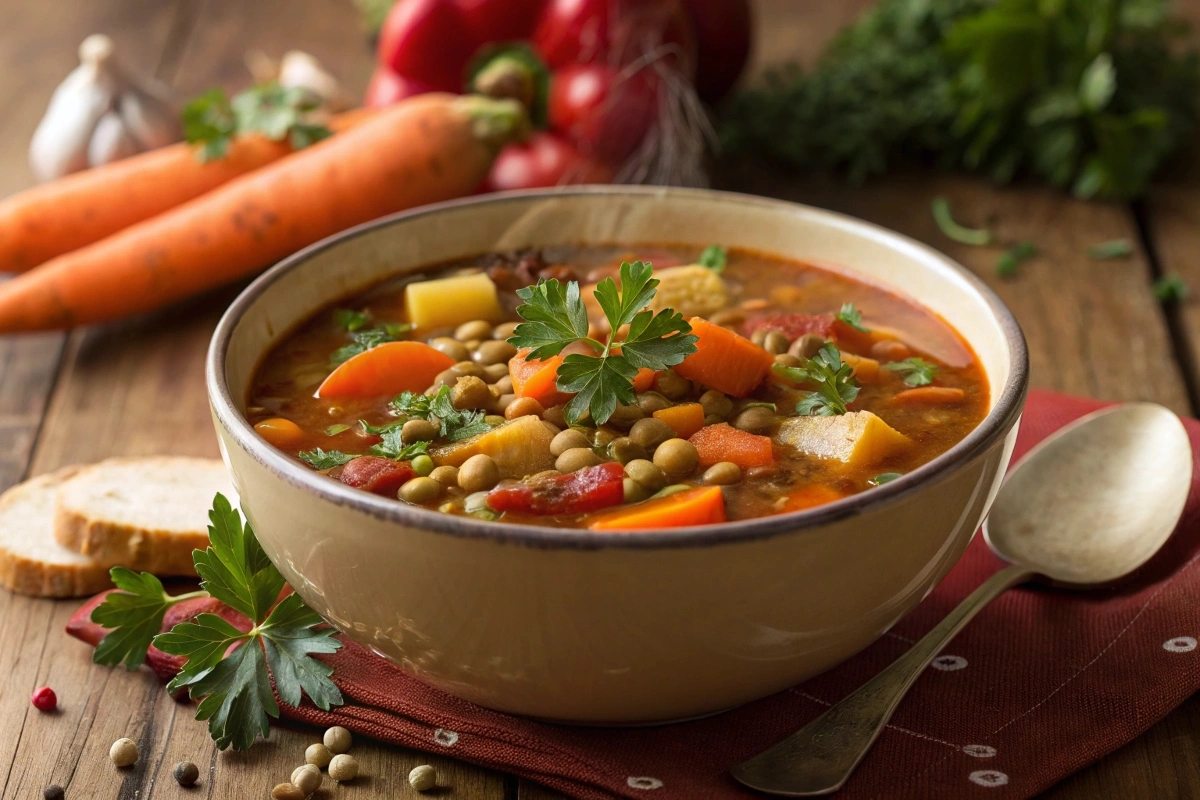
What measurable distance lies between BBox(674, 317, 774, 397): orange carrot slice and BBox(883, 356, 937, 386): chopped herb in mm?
371

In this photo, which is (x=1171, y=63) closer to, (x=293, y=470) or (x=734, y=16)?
(x=734, y=16)

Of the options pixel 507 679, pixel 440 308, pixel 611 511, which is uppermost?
pixel 440 308

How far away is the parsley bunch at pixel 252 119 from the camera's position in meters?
4.88

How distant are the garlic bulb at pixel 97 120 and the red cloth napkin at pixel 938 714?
297 cm

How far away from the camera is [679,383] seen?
276cm

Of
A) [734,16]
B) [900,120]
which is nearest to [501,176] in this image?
[734,16]

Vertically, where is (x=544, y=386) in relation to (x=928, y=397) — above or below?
above

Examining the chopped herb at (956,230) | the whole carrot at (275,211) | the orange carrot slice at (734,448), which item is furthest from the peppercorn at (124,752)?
the chopped herb at (956,230)

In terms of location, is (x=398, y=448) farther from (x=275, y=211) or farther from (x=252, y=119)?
(x=252, y=119)

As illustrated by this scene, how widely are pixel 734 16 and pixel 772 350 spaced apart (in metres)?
2.97

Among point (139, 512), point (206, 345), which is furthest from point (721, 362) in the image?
point (206, 345)

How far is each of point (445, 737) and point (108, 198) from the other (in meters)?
3.19

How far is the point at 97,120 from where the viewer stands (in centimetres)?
521

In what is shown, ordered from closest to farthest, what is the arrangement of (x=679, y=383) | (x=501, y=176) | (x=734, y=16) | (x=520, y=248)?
(x=679, y=383) < (x=520, y=248) < (x=501, y=176) < (x=734, y=16)
